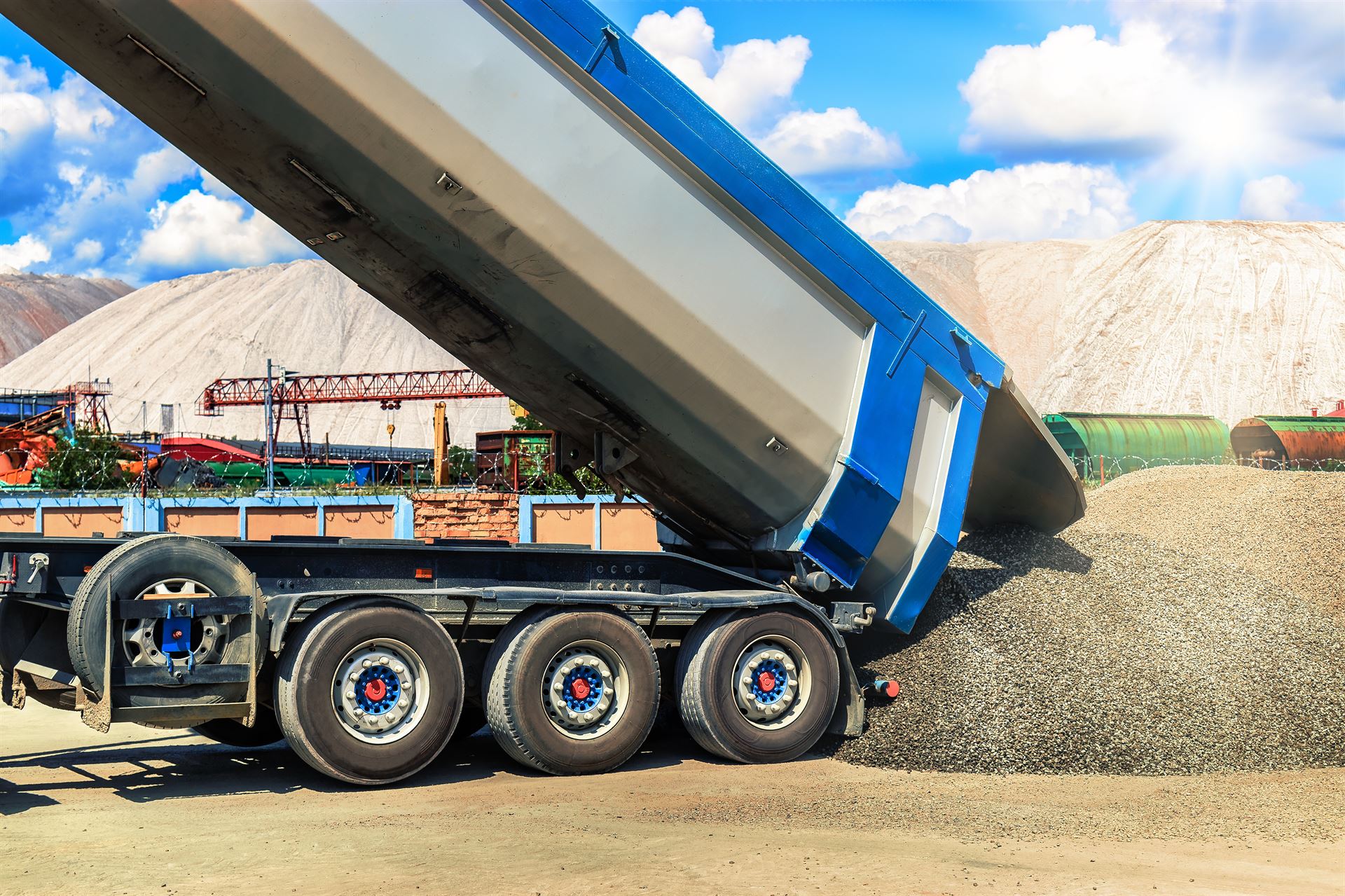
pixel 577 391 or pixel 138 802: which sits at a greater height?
pixel 577 391

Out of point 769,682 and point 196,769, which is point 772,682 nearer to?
point 769,682

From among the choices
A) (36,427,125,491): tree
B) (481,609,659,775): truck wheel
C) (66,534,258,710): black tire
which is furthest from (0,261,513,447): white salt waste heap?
(66,534,258,710): black tire

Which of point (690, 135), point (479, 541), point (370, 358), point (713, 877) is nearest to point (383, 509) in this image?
point (479, 541)

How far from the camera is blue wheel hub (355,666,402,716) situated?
6855 millimetres

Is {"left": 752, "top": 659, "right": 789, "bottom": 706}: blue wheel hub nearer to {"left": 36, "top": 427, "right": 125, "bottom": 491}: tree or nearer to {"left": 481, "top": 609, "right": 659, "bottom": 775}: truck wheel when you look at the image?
{"left": 481, "top": 609, "right": 659, "bottom": 775}: truck wheel

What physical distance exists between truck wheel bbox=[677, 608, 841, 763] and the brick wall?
12.4m

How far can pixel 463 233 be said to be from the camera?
6820 millimetres

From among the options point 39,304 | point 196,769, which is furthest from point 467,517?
point 39,304

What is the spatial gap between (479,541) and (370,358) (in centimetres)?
10554

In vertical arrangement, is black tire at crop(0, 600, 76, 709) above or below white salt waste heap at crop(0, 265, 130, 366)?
below

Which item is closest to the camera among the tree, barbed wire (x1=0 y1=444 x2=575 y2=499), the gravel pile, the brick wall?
the gravel pile

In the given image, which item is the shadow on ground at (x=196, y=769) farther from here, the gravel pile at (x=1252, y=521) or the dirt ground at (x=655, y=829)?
the gravel pile at (x=1252, y=521)

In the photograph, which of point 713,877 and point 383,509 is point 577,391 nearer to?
point 713,877

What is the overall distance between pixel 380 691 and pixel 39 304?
16541 cm
